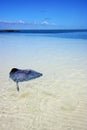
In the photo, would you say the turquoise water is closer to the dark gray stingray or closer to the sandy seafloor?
the dark gray stingray

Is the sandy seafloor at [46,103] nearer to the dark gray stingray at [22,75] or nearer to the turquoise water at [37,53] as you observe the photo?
the dark gray stingray at [22,75]

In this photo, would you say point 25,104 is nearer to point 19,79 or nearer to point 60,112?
point 60,112

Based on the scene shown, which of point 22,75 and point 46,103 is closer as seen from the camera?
point 46,103

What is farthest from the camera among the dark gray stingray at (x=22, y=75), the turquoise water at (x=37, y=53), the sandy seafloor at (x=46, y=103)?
the turquoise water at (x=37, y=53)

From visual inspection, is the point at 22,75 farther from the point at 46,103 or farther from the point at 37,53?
the point at 37,53

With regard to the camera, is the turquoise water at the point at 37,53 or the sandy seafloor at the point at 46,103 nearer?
the sandy seafloor at the point at 46,103

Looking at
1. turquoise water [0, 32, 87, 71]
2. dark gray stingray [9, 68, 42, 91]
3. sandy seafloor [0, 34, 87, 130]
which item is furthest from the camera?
turquoise water [0, 32, 87, 71]

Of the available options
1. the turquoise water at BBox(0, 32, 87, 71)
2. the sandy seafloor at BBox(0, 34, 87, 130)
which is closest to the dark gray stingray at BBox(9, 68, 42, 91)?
the sandy seafloor at BBox(0, 34, 87, 130)

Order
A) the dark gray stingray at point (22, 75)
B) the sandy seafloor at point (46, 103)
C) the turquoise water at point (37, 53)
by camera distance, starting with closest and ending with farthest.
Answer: the sandy seafloor at point (46, 103) → the dark gray stingray at point (22, 75) → the turquoise water at point (37, 53)

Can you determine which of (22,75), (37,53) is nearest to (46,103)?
(22,75)

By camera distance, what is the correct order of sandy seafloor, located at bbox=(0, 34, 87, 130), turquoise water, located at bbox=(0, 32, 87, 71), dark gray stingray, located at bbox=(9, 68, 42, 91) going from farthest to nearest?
turquoise water, located at bbox=(0, 32, 87, 71), dark gray stingray, located at bbox=(9, 68, 42, 91), sandy seafloor, located at bbox=(0, 34, 87, 130)

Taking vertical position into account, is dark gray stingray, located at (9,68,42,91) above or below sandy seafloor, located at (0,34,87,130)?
above

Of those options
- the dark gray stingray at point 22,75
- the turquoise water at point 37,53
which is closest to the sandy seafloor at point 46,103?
the dark gray stingray at point 22,75

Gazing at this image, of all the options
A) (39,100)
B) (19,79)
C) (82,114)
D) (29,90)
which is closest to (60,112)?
(82,114)
